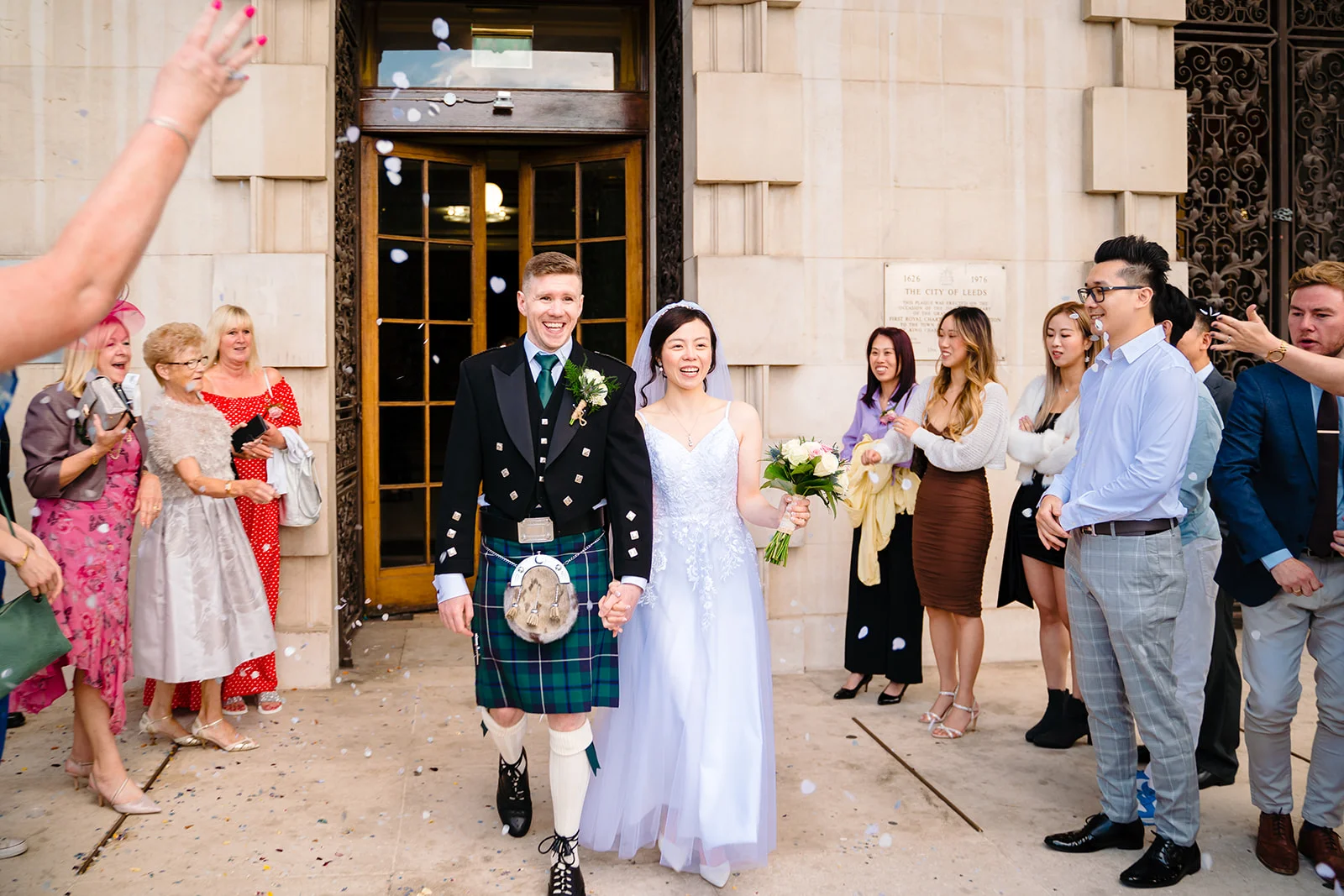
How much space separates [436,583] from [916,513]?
2.73 m

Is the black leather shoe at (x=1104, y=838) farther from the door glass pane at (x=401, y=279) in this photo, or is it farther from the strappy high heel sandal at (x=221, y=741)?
the door glass pane at (x=401, y=279)

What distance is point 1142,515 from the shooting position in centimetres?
335

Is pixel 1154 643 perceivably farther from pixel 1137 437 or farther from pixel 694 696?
pixel 694 696

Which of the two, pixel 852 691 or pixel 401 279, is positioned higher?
pixel 401 279

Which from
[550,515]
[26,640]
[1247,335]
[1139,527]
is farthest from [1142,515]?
[26,640]

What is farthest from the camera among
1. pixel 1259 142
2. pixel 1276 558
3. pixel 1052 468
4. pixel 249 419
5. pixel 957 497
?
pixel 1259 142

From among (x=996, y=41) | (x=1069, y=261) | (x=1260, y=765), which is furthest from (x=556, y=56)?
(x=1260, y=765)

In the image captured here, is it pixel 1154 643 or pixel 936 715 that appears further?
pixel 936 715

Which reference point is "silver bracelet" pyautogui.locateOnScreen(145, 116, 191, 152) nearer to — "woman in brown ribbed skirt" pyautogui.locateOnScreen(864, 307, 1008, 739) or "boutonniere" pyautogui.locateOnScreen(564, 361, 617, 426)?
"boutonniere" pyautogui.locateOnScreen(564, 361, 617, 426)

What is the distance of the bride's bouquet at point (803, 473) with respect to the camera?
3525 mm

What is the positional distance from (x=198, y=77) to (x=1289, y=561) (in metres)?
3.51

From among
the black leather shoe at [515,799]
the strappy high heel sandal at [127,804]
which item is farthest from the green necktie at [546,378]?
the strappy high heel sandal at [127,804]

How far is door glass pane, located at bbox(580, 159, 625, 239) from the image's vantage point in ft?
24.2

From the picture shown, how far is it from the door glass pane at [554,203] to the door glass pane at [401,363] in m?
1.22
